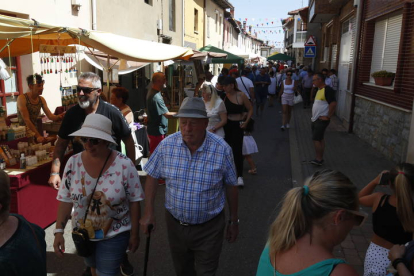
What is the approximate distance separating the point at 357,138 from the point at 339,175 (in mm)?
9595

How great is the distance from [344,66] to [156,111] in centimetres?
995

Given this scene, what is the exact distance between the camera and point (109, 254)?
282cm

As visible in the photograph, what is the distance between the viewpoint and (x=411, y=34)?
746 centimetres

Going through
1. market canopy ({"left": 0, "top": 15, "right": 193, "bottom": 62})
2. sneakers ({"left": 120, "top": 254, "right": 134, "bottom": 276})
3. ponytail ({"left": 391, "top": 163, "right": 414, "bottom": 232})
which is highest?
market canopy ({"left": 0, "top": 15, "right": 193, "bottom": 62})

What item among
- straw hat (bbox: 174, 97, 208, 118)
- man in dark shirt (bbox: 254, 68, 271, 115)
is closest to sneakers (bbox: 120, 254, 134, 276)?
straw hat (bbox: 174, 97, 208, 118)

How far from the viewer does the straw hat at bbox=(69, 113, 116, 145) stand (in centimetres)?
270

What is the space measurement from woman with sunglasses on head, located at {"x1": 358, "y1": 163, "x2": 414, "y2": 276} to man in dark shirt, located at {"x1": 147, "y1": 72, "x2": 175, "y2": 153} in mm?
4159

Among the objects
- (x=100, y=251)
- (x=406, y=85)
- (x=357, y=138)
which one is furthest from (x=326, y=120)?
(x=100, y=251)

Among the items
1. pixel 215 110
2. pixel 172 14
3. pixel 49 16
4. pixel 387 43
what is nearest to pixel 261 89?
pixel 387 43

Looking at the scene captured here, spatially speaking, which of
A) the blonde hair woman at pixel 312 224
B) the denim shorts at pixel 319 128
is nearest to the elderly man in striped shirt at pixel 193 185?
the blonde hair woman at pixel 312 224

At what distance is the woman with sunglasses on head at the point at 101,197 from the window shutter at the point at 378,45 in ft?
29.5

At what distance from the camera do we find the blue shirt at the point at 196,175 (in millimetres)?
2701

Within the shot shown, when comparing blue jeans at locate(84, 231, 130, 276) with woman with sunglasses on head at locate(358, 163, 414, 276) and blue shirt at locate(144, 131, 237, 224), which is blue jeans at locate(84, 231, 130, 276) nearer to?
blue shirt at locate(144, 131, 237, 224)

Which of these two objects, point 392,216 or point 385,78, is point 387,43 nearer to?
point 385,78
